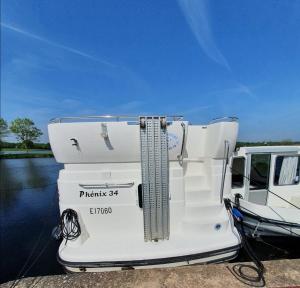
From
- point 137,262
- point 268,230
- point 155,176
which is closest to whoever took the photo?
point 137,262

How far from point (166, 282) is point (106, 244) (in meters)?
1.95

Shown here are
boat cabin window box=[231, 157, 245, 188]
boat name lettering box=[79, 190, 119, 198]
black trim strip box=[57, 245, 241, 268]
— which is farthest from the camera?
boat cabin window box=[231, 157, 245, 188]

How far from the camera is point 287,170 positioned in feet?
21.9

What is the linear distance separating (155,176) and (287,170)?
4579 millimetres

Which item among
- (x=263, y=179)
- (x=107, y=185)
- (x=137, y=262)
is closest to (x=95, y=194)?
(x=107, y=185)

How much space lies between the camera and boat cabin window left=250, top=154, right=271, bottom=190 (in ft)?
21.6

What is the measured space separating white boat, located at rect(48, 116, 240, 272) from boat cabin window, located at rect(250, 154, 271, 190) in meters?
2.51

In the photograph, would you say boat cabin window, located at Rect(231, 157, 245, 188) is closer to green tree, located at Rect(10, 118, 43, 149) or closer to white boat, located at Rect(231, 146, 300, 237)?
white boat, located at Rect(231, 146, 300, 237)

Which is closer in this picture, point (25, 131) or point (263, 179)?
point (263, 179)

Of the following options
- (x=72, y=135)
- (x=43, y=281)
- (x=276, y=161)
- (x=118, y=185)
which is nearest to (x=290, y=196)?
(x=276, y=161)

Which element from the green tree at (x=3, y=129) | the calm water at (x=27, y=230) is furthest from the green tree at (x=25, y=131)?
the calm water at (x=27, y=230)

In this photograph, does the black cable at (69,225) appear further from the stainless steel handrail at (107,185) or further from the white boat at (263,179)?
the white boat at (263,179)

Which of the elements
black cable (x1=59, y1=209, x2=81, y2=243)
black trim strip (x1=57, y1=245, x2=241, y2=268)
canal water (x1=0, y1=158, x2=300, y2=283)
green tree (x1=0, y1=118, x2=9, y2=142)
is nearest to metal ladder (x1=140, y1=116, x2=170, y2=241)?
black trim strip (x1=57, y1=245, x2=241, y2=268)

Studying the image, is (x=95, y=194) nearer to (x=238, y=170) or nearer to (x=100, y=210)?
(x=100, y=210)
